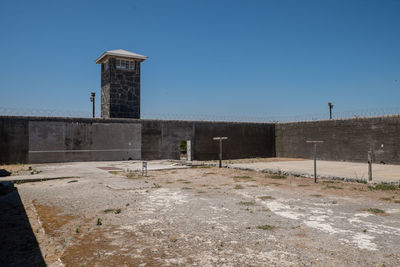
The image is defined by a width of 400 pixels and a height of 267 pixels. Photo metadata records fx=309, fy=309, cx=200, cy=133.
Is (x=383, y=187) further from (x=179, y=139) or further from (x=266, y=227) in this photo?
(x=179, y=139)

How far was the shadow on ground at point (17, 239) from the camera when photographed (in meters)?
4.22

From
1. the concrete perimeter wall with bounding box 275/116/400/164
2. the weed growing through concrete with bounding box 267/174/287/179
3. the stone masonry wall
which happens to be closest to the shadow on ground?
the weed growing through concrete with bounding box 267/174/287/179

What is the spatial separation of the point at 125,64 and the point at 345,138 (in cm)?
1807

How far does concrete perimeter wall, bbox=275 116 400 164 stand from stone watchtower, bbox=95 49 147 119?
13126 millimetres

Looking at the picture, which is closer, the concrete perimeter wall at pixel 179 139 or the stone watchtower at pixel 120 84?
the concrete perimeter wall at pixel 179 139

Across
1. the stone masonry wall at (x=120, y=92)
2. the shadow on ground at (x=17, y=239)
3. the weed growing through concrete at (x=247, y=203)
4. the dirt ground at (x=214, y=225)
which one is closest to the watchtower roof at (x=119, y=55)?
the stone masonry wall at (x=120, y=92)

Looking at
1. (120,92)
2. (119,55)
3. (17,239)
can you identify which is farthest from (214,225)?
(119,55)

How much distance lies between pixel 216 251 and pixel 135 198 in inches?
173

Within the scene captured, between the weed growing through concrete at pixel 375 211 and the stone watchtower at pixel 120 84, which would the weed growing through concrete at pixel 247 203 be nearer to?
the weed growing through concrete at pixel 375 211

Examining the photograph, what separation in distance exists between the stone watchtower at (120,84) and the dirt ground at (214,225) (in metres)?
14.8

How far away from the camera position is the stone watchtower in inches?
969

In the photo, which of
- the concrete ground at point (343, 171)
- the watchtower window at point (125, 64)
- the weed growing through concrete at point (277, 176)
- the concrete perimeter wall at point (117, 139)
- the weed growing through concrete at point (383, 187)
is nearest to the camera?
the weed growing through concrete at point (383, 187)

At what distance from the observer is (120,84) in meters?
25.0

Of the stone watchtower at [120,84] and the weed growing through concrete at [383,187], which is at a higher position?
the stone watchtower at [120,84]
